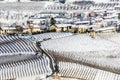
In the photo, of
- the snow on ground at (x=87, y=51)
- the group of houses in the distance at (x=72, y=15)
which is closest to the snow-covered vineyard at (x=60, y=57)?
the snow on ground at (x=87, y=51)

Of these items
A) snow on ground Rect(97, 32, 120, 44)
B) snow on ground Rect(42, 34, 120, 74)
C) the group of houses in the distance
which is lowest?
the group of houses in the distance

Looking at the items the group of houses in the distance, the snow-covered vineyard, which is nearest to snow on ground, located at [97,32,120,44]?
the snow-covered vineyard

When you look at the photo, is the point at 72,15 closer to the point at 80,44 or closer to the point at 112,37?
the point at 112,37

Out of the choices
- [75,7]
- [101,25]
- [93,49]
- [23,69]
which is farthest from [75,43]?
[75,7]

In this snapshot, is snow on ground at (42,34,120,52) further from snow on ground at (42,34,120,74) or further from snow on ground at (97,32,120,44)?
snow on ground at (97,32,120,44)

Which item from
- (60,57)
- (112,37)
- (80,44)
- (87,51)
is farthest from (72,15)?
(60,57)

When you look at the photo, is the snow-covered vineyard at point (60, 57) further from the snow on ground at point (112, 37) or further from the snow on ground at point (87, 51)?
the snow on ground at point (112, 37)

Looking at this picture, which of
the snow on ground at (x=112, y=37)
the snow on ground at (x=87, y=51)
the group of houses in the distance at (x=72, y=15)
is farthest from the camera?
the group of houses in the distance at (x=72, y=15)

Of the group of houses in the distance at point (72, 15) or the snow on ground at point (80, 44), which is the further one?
the group of houses in the distance at point (72, 15)
